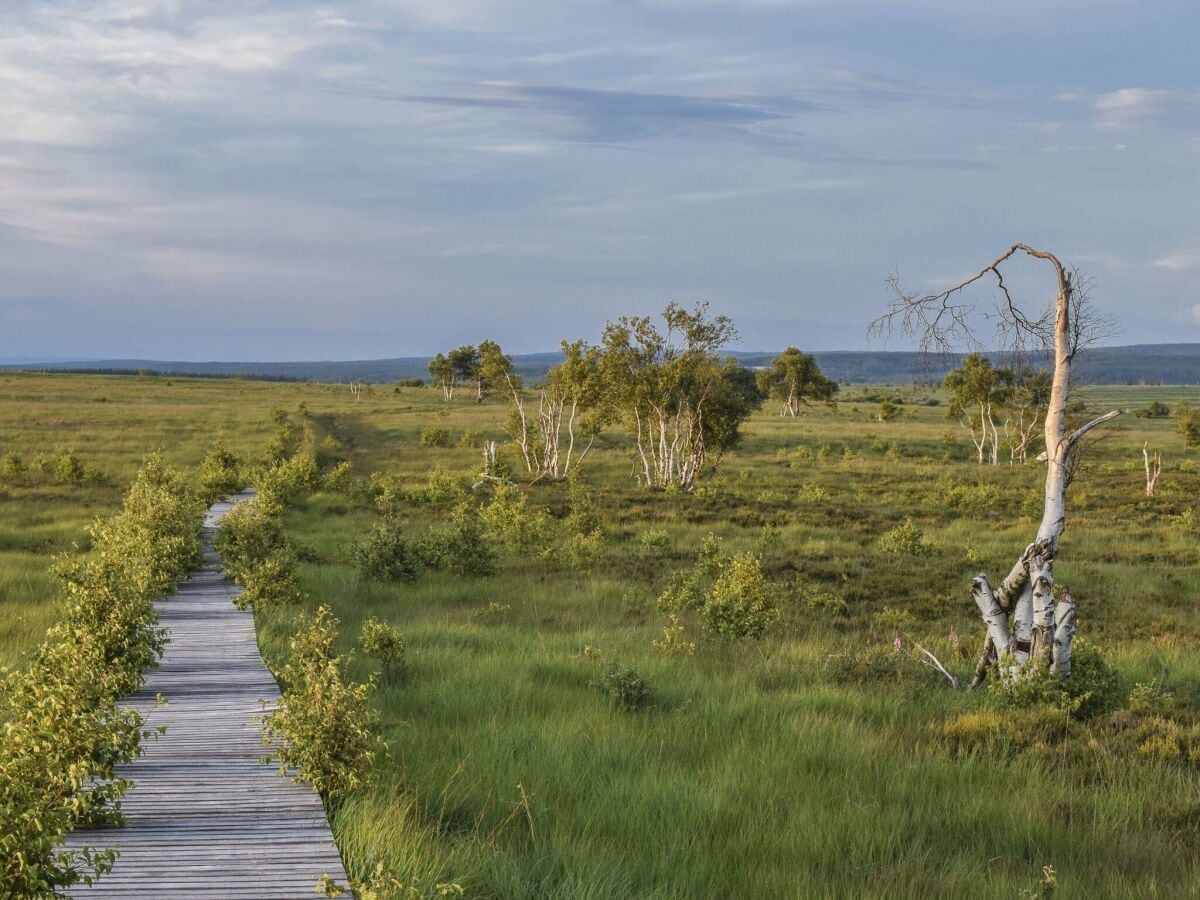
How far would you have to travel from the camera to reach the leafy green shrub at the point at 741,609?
560 inches

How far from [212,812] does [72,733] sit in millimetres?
946

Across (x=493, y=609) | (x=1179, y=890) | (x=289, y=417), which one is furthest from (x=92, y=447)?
(x=1179, y=890)

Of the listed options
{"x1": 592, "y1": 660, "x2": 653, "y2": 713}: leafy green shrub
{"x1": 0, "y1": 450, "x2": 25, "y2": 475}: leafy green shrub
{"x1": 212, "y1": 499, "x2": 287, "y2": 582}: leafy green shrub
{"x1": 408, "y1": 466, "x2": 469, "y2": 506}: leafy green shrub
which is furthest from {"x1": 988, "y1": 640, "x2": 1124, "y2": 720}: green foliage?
{"x1": 0, "y1": 450, "x2": 25, "y2": 475}: leafy green shrub

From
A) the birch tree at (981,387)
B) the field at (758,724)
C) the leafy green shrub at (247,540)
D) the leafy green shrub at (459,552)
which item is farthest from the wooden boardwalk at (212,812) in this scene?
the birch tree at (981,387)

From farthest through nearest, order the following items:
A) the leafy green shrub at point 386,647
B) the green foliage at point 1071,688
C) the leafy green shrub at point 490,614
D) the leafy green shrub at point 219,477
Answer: the leafy green shrub at point 219,477 → the leafy green shrub at point 490,614 → the leafy green shrub at point 386,647 → the green foliage at point 1071,688

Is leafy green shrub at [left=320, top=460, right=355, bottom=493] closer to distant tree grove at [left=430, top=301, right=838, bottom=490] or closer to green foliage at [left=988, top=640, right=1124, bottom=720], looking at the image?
distant tree grove at [left=430, top=301, right=838, bottom=490]

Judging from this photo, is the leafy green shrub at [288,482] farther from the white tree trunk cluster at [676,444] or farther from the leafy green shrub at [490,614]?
the white tree trunk cluster at [676,444]

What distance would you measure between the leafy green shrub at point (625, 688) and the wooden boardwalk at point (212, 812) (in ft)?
10.2

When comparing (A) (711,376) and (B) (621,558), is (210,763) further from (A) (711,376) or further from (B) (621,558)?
(A) (711,376)

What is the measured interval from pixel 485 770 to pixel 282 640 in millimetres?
4658

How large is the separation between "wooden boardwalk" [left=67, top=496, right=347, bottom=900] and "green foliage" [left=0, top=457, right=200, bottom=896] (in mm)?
193

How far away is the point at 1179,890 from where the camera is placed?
559 cm

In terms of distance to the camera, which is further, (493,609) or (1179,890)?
(493,609)

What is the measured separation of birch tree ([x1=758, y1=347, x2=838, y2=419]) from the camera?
90812mm
